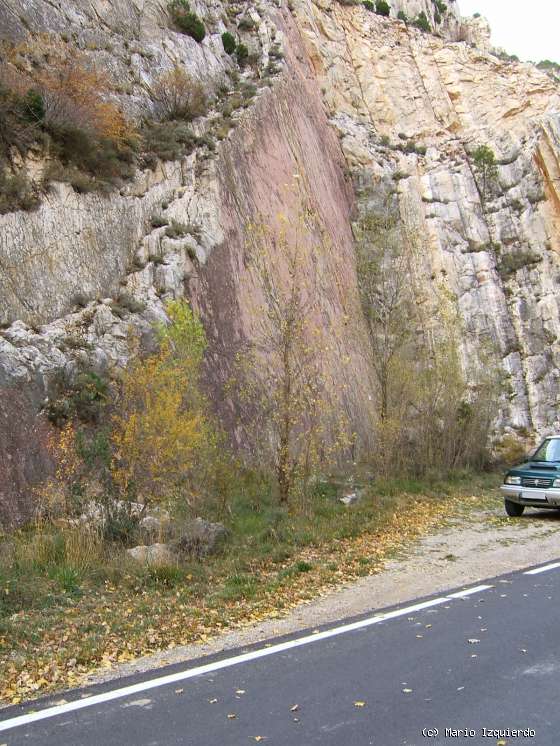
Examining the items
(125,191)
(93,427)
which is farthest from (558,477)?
(125,191)

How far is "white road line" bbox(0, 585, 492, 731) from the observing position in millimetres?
4465

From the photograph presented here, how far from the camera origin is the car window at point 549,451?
14.3m

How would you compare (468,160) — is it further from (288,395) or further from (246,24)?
(288,395)

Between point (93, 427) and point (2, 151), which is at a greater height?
point (2, 151)

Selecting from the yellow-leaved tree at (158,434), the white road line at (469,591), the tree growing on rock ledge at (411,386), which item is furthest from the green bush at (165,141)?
the white road line at (469,591)

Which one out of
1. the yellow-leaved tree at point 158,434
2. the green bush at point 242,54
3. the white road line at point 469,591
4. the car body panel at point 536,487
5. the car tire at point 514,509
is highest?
the green bush at point 242,54

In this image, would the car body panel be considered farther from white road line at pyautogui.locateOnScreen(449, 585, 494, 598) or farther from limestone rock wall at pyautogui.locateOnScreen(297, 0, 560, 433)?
limestone rock wall at pyautogui.locateOnScreen(297, 0, 560, 433)

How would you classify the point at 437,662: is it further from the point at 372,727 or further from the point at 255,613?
the point at 255,613

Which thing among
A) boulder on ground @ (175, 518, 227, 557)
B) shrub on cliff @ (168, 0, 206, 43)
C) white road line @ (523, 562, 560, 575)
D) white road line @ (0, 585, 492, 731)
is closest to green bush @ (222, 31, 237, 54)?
shrub on cliff @ (168, 0, 206, 43)

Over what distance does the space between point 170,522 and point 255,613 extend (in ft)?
10.4

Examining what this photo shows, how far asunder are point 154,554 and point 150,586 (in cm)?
78

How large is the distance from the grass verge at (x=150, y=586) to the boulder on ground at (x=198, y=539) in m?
0.17

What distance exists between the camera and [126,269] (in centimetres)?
1642

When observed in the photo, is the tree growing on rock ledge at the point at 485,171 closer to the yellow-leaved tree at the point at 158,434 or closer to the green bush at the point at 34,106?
the green bush at the point at 34,106
